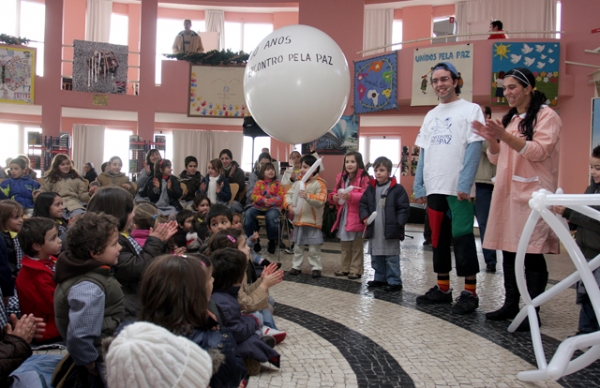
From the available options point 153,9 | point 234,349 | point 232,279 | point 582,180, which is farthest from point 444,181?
point 153,9

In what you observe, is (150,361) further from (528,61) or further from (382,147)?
(382,147)

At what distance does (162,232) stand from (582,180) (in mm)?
8289

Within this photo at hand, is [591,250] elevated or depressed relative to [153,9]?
depressed

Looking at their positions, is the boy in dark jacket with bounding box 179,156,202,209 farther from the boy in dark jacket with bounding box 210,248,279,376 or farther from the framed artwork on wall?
the framed artwork on wall

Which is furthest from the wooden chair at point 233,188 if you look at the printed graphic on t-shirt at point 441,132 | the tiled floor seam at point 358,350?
the printed graphic on t-shirt at point 441,132

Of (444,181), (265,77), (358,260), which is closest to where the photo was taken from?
(444,181)

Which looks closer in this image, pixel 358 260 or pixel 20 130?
pixel 358 260

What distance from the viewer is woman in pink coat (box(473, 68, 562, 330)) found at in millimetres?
3090

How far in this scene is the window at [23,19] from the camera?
1434 cm

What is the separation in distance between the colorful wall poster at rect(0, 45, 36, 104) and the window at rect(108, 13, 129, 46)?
17.3ft

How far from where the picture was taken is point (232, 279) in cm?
236

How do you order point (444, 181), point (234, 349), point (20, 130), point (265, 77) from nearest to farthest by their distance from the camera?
point (234, 349), point (444, 181), point (265, 77), point (20, 130)

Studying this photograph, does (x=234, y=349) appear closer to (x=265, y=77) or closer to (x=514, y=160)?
(x=514, y=160)

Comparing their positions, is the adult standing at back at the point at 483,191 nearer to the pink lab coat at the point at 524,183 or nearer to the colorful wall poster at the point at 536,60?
the pink lab coat at the point at 524,183
